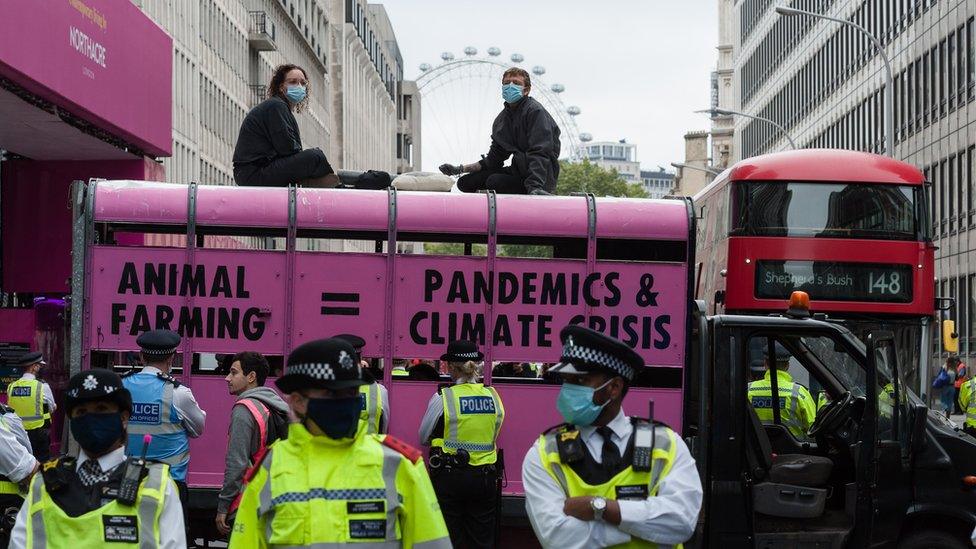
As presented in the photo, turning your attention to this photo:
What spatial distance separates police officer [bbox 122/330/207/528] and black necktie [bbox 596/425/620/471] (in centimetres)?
499

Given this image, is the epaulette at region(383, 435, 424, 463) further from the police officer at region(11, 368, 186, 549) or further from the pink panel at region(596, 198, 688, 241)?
the pink panel at region(596, 198, 688, 241)

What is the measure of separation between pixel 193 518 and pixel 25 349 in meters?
9.44

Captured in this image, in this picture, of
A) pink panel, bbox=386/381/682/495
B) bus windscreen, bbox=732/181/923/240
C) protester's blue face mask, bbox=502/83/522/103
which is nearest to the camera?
pink panel, bbox=386/381/682/495

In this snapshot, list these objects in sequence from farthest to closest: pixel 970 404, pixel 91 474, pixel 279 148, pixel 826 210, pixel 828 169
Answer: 1. pixel 828 169
2. pixel 826 210
3. pixel 970 404
4. pixel 279 148
5. pixel 91 474

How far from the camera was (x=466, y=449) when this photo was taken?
39.3 feet

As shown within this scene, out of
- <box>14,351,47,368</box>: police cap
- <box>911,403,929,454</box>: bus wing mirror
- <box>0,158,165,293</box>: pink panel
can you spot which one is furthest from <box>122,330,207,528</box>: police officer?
<box>0,158,165,293</box>: pink panel

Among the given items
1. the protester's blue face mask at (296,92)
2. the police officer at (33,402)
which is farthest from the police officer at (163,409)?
the police officer at (33,402)

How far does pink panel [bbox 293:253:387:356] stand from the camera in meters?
12.1

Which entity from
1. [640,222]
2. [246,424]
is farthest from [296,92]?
[246,424]

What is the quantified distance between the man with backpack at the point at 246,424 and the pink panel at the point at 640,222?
2881mm

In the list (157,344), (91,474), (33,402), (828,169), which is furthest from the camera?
(828,169)

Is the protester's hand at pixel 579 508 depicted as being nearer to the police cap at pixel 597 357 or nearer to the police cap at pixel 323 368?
the police cap at pixel 597 357

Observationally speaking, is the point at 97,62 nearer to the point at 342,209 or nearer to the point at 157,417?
the point at 342,209

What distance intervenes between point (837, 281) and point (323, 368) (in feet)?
50.1
